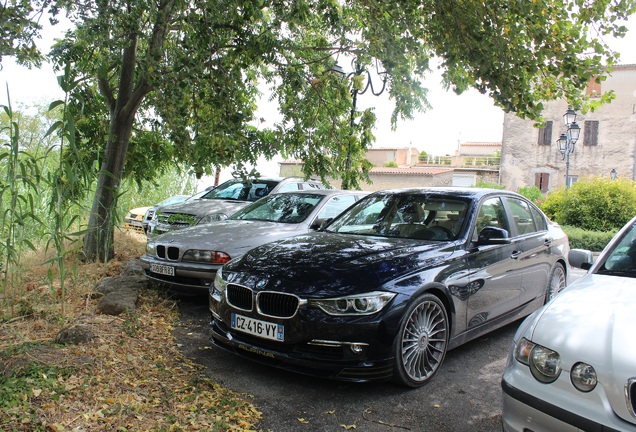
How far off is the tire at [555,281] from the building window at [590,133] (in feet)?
129

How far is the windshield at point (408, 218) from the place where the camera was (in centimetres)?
480

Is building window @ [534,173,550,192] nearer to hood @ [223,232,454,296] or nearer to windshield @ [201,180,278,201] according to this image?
windshield @ [201,180,278,201]

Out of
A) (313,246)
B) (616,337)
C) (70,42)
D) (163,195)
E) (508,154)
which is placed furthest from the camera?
(508,154)

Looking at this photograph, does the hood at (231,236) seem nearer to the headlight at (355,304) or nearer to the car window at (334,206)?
→ the car window at (334,206)

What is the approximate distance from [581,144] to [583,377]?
143 feet

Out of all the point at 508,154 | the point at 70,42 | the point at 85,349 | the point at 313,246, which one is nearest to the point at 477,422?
the point at 313,246

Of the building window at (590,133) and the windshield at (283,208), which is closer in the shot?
the windshield at (283,208)

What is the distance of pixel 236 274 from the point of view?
13.9 ft

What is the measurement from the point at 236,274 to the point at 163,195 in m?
11.6

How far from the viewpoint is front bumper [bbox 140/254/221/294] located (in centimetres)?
581

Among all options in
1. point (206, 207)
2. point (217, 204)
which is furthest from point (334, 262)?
point (217, 204)

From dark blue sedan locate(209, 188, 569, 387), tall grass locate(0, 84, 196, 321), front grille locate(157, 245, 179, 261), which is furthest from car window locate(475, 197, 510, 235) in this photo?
tall grass locate(0, 84, 196, 321)

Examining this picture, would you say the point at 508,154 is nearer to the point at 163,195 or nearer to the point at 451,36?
the point at 163,195

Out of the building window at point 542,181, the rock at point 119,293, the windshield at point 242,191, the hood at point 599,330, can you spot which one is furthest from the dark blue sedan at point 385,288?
the building window at point 542,181
